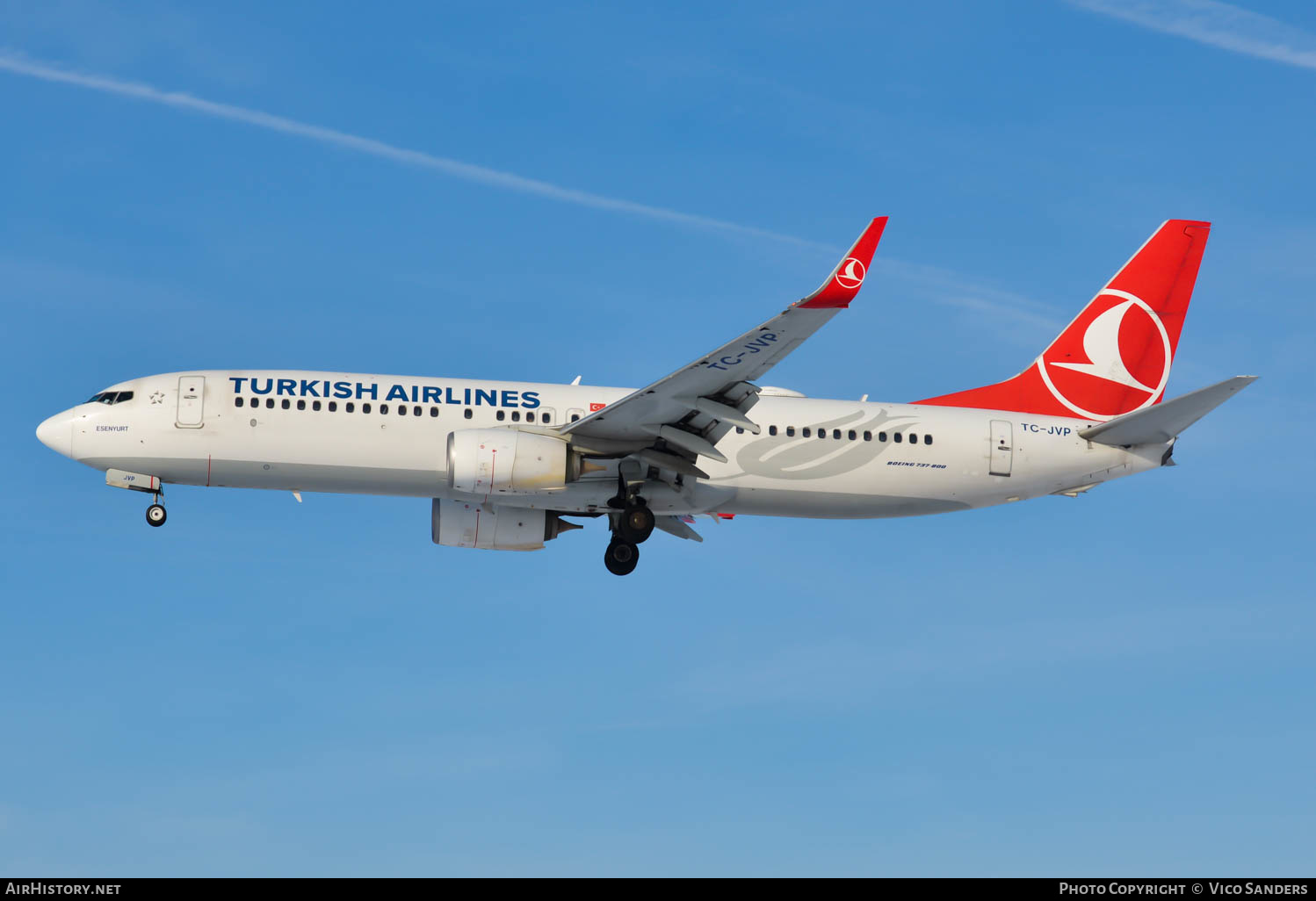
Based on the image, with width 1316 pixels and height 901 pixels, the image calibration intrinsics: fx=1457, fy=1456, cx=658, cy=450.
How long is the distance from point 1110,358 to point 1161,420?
457 centimetres

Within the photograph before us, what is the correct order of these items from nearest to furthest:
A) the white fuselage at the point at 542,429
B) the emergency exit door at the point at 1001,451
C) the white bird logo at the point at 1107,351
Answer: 1. the white fuselage at the point at 542,429
2. the emergency exit door at the point at 1001,451
3. the white bird logo at the point at 1107,351

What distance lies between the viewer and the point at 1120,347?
39.3m

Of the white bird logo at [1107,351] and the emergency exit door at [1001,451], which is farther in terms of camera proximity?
the white bird logo at [1107,351]

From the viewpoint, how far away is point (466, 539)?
37.4 m

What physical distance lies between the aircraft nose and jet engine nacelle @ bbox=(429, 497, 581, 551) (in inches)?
349

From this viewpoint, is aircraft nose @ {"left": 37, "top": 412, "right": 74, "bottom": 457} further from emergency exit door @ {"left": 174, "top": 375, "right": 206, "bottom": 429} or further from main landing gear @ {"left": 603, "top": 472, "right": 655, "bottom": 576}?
main landing gear @ {"left": 603, "top": 472, "right": 655, "bottom": 576}

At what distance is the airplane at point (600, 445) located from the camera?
110 feet

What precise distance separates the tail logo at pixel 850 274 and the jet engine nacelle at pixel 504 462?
9.13 metres

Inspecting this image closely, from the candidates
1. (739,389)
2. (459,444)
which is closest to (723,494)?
(739,389)

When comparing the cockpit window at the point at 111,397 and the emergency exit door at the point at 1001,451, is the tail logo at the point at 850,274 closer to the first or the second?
the emergency exit door at the point at 1001,451

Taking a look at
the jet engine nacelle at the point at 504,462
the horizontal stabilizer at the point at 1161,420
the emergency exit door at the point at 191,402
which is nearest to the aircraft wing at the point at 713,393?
the jet engine nacelle at the point at 504,462

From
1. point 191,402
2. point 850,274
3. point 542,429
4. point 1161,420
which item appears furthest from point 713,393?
point 191,402

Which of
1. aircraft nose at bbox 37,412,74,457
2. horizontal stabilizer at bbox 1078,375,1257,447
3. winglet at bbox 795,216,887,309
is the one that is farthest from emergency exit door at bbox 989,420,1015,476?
aircraft nose at bbox 37,412,74,457
